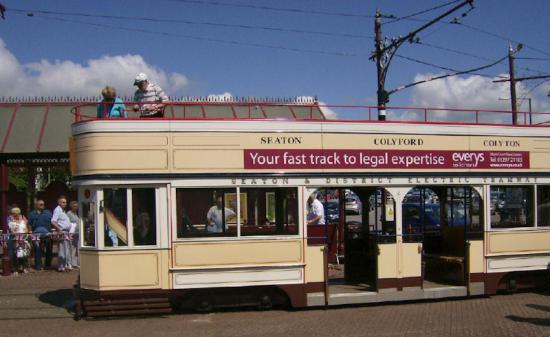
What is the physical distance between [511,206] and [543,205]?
613mm

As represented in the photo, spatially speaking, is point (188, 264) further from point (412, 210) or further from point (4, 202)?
point (4, 202)

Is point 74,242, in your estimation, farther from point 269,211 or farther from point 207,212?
point 269,211

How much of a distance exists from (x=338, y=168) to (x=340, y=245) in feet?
17.2

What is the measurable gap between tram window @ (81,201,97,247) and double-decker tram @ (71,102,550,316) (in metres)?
0.02

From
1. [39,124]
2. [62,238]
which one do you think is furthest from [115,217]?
[39,124]

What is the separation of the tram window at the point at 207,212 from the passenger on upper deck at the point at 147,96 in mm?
1571

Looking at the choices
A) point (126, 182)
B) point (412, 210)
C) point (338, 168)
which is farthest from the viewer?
point (412, 210)

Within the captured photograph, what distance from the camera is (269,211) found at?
8625mm

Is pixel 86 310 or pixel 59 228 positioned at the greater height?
pixel 59 228

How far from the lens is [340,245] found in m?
13.5

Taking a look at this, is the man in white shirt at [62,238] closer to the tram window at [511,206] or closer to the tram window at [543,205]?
the tram window at [511,206]

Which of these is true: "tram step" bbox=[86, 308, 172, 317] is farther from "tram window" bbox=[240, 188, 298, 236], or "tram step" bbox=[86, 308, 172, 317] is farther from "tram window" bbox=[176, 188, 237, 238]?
"tram window" bbox=[240, 188, 298, 236]

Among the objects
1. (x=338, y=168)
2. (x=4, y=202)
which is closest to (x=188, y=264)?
(x=338, y=168)

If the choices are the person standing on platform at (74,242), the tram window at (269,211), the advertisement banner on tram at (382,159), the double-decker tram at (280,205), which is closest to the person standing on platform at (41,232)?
the person standing on platform at (74,242)
